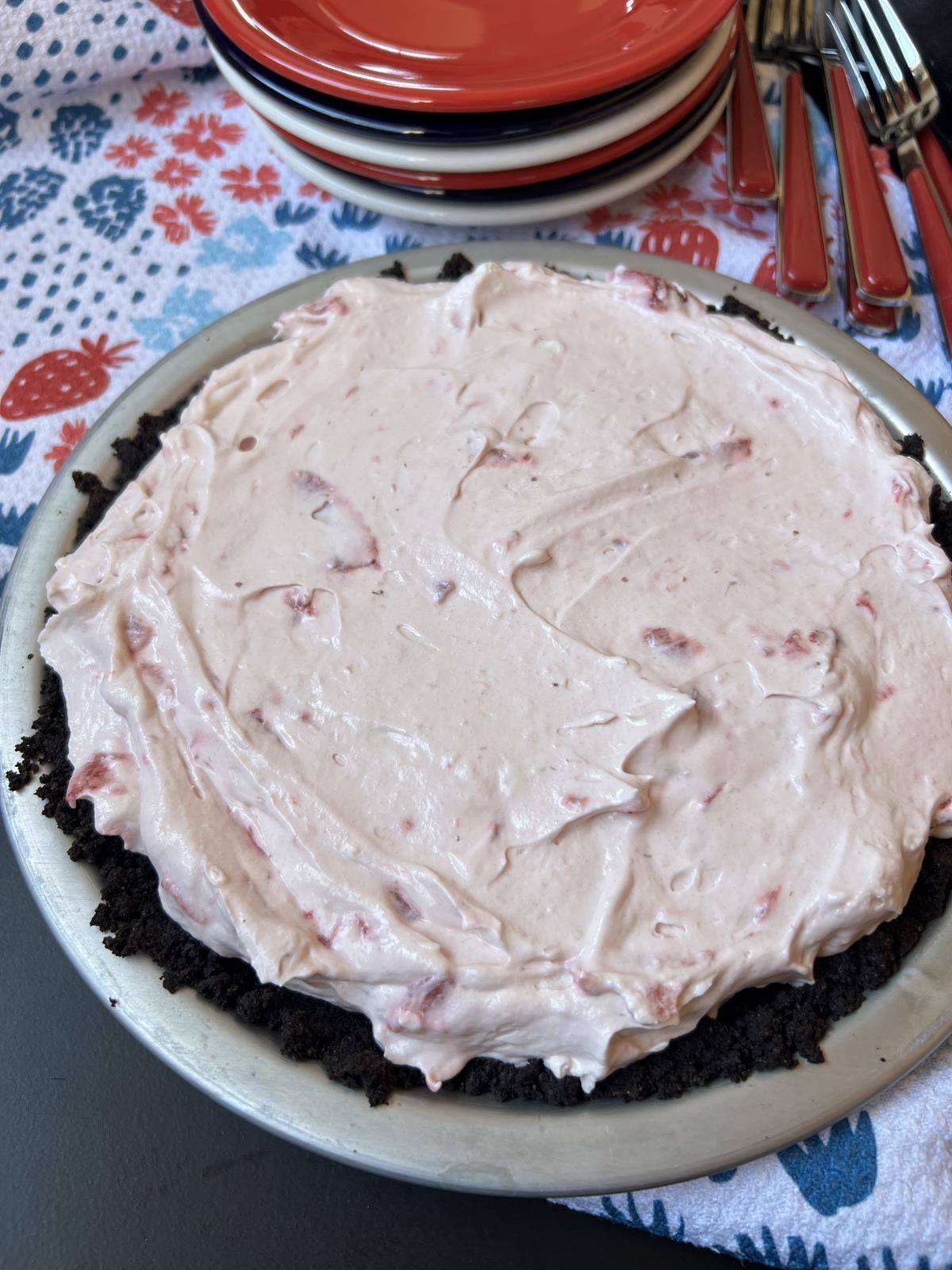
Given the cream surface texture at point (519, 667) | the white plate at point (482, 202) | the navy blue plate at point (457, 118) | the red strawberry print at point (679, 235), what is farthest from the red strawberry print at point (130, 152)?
the red strawberry print at point (679, 235)

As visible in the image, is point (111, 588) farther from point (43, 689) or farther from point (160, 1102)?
point (160, 1102)

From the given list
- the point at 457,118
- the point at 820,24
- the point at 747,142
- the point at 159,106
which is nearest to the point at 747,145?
the point at 747,142

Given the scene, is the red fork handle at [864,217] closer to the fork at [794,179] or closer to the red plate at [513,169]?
the fork at [794,179]

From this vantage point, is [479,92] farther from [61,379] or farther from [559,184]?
[61,379]

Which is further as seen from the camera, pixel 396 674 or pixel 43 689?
pixel 43 689

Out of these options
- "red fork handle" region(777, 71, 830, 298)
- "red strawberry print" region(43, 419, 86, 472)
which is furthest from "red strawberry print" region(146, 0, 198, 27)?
"red fork handle" region(777, 71, 830, 298)

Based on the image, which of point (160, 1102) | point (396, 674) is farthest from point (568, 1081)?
point (160, 1102)
